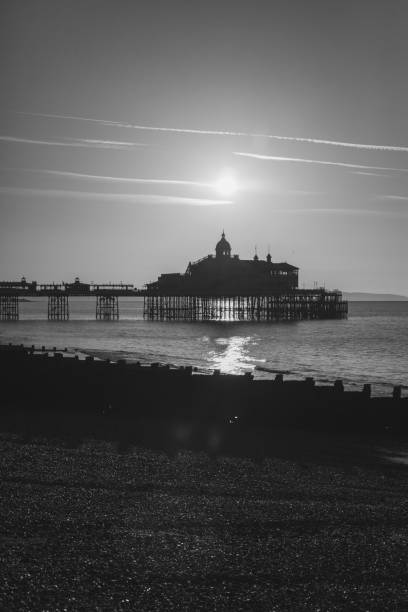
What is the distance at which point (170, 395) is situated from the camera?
65.0 ft

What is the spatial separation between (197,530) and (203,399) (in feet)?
31.8

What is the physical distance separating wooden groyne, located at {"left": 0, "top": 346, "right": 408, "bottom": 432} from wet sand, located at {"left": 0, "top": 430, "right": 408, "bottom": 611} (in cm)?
397

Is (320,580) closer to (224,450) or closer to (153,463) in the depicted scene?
(153,463)

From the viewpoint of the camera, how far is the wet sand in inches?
301

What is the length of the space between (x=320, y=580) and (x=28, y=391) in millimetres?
15994

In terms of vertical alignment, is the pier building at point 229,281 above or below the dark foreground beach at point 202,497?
above

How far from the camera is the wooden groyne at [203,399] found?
18547 mm

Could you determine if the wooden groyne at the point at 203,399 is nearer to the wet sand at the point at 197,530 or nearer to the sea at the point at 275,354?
the wet sand at the point at 197,530

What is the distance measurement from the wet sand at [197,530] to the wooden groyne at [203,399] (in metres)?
3.97

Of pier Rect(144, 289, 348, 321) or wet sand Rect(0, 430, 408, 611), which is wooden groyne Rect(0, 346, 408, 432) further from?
pier Rect(144, 289, 348, 321)

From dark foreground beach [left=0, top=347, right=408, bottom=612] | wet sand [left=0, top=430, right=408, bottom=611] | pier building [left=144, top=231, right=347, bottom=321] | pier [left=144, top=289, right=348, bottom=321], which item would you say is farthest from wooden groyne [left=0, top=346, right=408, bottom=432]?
pier [left=144, top=289, right=348, bottom=321]

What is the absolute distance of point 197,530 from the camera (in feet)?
31.6

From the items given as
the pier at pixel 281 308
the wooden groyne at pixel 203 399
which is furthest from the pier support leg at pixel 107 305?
the wooden groyne at pixel 203 399

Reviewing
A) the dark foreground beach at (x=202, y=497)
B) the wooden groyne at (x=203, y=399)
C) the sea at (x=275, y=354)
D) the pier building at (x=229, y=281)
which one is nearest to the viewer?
the dark foreground beach at (x=202, y=497)
